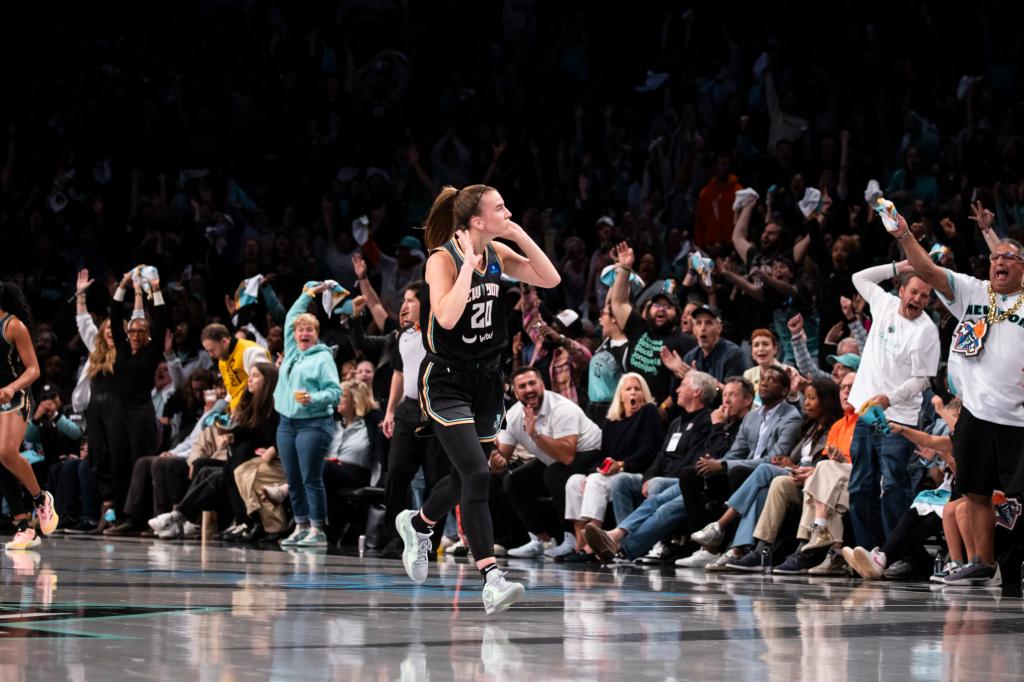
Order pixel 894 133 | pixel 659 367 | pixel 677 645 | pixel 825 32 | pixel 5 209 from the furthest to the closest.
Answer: pixel 5 209
pixel 825 32
pixel 894 133
pixel 659 367
pixel 677 645

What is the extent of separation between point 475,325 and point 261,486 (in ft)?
19.1

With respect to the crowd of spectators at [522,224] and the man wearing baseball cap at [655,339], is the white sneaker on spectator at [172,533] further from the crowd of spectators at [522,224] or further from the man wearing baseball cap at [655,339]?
the man wearing baseball cap at [655,339]

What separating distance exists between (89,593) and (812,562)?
414cm

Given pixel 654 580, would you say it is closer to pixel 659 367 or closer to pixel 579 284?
pixel 659 367

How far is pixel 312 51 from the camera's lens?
17766mm

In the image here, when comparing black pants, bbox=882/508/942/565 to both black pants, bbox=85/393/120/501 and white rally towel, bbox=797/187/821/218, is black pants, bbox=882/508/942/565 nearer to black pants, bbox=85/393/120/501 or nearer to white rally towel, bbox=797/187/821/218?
white rally towel, bbox=797/187/821/218

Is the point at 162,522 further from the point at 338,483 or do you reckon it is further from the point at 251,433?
the point at 338,483

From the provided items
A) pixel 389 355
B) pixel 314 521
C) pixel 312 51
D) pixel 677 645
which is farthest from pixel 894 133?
pixel 677 645

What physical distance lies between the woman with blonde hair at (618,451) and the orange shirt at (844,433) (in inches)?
50.9

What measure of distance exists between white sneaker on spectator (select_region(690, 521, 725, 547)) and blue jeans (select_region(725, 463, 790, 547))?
0.32ft

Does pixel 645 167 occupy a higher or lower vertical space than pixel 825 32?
lower

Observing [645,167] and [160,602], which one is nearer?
[160,602]

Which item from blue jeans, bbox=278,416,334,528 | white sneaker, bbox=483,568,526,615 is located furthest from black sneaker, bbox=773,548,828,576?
blue jeans, bbox=278,416,334,528

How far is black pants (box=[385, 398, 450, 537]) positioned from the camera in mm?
9445
